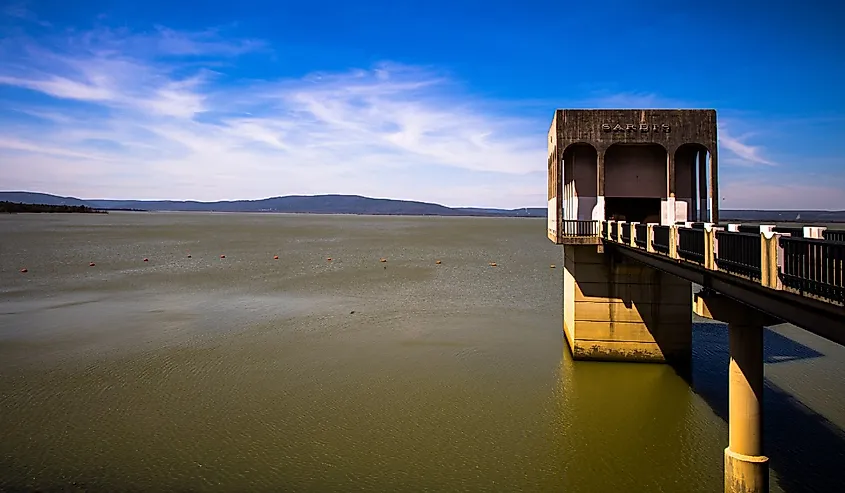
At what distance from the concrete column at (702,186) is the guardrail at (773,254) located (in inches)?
290

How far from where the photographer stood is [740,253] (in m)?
8.35

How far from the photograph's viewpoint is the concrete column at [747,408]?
928 cm

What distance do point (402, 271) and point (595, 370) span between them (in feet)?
85.0

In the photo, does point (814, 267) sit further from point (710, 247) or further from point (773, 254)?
point (710, 247)

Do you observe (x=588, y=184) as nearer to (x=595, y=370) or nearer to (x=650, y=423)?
(x=595, y=370)

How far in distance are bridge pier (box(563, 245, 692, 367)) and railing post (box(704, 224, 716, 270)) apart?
317 inches

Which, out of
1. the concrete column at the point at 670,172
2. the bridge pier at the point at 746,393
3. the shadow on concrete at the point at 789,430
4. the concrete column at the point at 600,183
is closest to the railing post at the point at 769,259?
the bridge pier at the point at 746,393

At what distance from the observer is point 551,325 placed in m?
23.8

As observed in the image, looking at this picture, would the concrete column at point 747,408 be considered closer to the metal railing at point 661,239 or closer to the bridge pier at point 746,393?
the bridge pier at point 746,393

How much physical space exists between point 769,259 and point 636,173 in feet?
39.9

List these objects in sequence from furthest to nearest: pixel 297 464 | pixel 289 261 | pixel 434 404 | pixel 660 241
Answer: pixel 289 261 < pixel 434 404 < pixel 660 241 < pixel 297 464

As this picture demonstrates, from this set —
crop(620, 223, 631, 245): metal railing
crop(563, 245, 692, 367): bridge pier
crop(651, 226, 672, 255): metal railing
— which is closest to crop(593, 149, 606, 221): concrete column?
crop(563, 245, 692, 367): bridge pier

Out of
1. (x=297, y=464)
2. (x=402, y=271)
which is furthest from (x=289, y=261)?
(x=297, y=464)

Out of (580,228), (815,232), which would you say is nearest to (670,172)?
(580,228)
